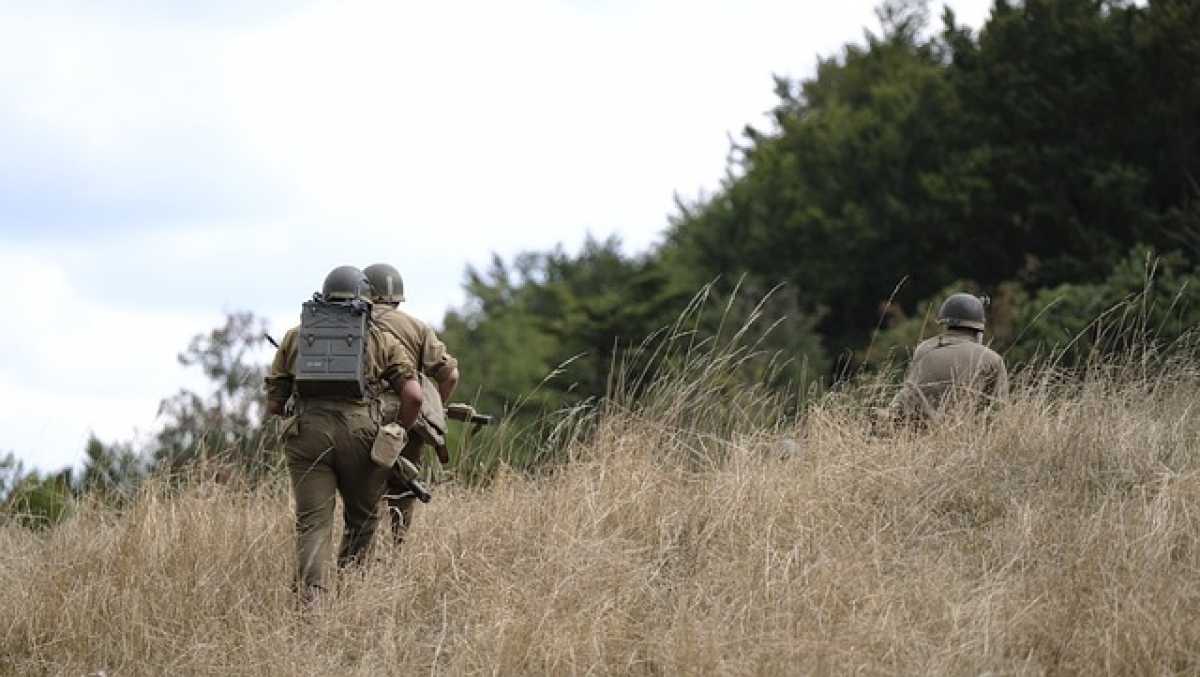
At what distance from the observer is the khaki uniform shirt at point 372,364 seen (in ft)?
30.7

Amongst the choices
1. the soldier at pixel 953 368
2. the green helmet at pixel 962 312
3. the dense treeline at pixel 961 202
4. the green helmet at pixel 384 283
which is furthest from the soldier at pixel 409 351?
the dense treeline at pixel 961 202

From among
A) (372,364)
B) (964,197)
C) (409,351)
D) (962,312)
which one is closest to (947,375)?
(962,312)

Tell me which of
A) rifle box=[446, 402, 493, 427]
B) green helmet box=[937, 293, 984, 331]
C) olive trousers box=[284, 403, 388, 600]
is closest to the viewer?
olive trousers box=[284, 403, 388, 600]

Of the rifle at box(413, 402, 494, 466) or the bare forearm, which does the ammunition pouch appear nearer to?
the bare forearm

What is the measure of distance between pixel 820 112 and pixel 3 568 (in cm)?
4338

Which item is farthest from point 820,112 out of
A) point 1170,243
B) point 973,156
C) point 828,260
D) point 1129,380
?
point 1129,380

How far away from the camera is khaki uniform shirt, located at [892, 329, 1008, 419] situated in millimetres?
10883

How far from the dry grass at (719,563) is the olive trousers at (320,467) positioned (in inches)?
8.0

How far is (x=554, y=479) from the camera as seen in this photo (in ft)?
33.9

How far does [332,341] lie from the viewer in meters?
9.16

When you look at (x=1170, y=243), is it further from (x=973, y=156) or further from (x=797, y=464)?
(x=797, y=464)

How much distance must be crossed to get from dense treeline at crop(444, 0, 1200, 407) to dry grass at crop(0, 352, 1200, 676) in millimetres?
18442

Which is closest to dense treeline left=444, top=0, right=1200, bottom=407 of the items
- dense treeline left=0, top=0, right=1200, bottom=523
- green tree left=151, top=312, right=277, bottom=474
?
dense treeline left=0, top=0, right=1200, bottom=523

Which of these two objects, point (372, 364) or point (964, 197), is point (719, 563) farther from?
point (964, 197)
